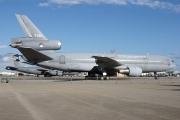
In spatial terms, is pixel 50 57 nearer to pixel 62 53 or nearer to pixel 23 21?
pixel 62 53

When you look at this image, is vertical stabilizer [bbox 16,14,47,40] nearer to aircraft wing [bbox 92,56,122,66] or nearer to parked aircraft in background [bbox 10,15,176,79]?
parked aircraft in background [bbox 10,15,176,79]

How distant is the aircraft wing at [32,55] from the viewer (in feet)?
114

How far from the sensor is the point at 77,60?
4084cm

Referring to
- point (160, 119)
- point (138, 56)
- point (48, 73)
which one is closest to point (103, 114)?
point (160, 119)

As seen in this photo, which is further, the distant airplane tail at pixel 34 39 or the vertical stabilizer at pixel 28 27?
the vertical stabilizer at pixel 28 27

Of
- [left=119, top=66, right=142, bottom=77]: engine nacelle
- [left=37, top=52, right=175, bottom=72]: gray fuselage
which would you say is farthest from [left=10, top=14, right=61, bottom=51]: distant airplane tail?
[left=119, top=66, right=142, bottom=77]: engine nacelle

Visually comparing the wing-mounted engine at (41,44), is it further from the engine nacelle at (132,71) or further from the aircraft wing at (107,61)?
the engine nacelle at (132,71)

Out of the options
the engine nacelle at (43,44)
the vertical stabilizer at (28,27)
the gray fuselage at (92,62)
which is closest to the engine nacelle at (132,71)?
the gray fuselage at (92,62)

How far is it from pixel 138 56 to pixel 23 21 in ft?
65.8

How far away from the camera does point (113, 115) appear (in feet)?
26.8

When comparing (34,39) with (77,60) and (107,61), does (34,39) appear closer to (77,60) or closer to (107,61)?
(77,60)

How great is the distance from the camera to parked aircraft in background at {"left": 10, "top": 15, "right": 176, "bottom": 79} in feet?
121

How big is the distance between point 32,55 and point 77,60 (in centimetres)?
755

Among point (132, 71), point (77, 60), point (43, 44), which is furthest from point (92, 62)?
point (43, 44)
